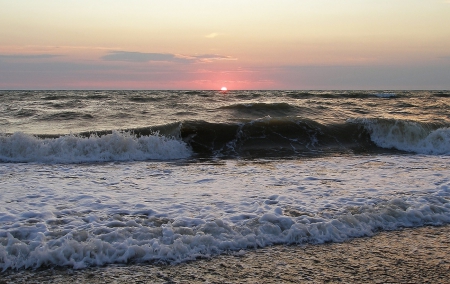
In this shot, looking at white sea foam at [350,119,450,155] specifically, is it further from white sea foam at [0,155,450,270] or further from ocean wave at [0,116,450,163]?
white sea foam at [0,155,450,270]

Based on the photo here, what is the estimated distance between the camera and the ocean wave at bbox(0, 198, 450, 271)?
4.09 meters

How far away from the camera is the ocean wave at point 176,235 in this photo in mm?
4094

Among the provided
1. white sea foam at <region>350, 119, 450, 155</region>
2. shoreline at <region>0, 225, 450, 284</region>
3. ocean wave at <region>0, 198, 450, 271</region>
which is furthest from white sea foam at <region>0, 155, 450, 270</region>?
white sea foam at <region>350, 119, 450, 155</region>

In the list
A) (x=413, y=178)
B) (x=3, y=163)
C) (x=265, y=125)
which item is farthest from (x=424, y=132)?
(x=3, y=163)

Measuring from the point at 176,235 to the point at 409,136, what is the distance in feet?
38.8

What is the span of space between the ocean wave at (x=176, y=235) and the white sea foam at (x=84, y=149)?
17.9ft

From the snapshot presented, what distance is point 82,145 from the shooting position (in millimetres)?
10602

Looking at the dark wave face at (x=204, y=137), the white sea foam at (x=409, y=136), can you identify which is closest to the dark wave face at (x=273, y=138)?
the dark wave face at (x=204, y=137)

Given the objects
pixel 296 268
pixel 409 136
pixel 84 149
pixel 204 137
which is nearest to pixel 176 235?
pixel 296 268

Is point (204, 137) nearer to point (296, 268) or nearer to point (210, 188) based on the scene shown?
point (210, 188)

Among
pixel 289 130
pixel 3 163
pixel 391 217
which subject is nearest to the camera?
pixel 391 217

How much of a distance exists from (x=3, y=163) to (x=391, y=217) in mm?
8861

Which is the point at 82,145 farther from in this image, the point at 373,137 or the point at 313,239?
the point at 373,137

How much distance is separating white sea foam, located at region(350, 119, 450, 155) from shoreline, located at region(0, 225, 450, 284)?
371 inches
